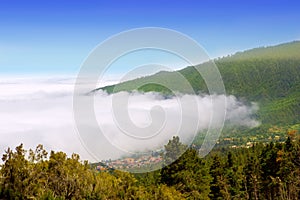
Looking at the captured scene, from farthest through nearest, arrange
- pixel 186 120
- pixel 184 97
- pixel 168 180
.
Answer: pixel 168 180 < pixel 184 97 < pixel 186 120

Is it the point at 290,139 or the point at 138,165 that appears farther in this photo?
the point at 290,139

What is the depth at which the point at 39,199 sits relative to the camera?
1822 centimetres

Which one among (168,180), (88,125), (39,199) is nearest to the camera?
(88,125)

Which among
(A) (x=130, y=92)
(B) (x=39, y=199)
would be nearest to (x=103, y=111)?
(A) (x=130, y=92)

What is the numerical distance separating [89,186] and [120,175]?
122 inches

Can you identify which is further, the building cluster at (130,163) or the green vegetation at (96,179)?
the building cluster at (130,163)

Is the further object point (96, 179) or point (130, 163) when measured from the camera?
point (96, 179)

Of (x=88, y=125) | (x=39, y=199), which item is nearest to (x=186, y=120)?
(x=88, y=125)

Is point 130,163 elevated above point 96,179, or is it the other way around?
point 130,163

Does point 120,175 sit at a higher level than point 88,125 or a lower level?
lower

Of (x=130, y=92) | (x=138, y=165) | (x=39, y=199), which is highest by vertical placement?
(x=130, y=92)

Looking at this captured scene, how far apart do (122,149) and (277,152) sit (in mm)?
26247

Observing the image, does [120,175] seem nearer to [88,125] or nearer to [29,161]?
[29,161]

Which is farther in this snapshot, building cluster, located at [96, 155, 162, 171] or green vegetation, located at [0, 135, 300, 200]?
building cluster, located at [96, 155, 162, 171]
